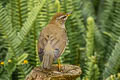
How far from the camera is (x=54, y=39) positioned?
448cm

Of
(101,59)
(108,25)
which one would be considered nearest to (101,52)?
(101,59)

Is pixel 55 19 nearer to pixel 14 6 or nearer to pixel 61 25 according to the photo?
pixel 61 25

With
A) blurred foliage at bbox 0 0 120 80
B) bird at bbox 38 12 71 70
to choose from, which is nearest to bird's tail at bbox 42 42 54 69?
bird at bbox 38 12 71 70

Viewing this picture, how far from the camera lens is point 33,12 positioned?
563 centimetres

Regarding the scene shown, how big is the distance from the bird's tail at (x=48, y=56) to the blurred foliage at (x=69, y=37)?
112cm

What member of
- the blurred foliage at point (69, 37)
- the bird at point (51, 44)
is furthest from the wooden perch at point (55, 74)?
the blurred foliage at point (69, 37)

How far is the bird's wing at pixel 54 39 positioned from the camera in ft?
14.3

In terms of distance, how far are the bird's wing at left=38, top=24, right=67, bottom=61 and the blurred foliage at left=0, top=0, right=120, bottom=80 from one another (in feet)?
2.87

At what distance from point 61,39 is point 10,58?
1.33m

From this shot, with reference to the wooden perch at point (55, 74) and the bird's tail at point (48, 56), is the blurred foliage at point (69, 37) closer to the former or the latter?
the wooden perch at point (55, 74)

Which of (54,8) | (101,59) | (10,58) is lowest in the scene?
(101,59)

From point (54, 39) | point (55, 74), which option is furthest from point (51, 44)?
point (55, 74)

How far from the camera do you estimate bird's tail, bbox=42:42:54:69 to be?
423cm

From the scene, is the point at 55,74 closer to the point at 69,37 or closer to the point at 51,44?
the point at 51,44
